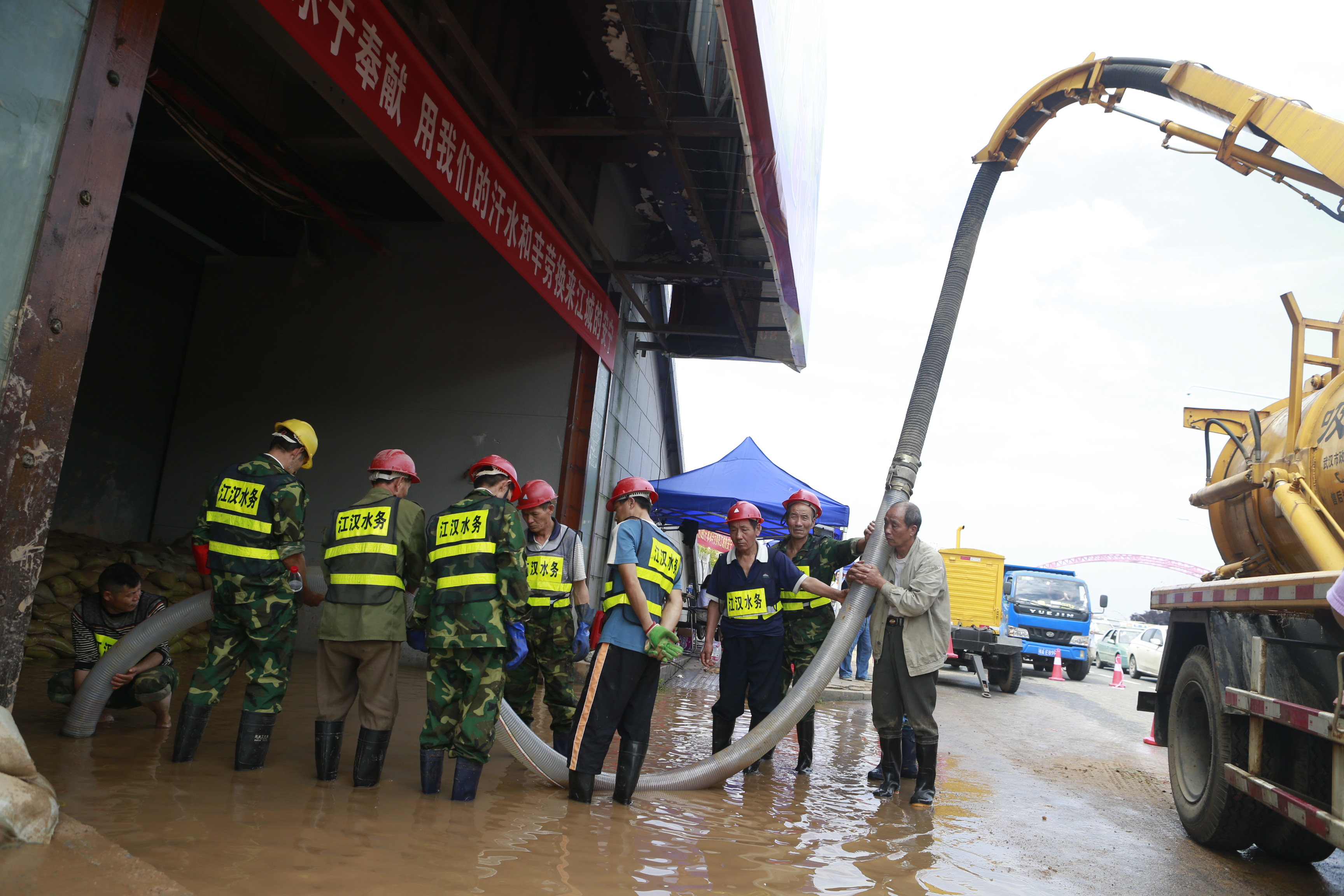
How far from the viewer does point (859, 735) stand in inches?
312

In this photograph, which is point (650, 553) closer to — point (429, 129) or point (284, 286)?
point (429, 129)

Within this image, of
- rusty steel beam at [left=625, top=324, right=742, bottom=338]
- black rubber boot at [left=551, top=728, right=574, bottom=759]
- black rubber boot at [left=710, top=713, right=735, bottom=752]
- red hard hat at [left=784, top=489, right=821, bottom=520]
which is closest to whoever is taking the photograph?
black rubber boot at [left=551, top=728, right=574, bottom=759]

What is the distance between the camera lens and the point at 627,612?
14.1 ft

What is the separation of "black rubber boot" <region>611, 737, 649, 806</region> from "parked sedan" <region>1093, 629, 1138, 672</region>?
2099cm

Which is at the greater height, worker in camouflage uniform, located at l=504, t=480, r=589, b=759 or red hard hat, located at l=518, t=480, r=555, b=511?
red hard hat, located at l=518, t=480, r=555, b=511

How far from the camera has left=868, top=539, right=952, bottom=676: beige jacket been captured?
500cm

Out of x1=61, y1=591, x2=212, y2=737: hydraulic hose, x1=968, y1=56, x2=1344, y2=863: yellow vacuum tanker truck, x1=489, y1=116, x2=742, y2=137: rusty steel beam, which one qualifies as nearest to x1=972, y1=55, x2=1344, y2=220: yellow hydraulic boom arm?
x1=968, y1=56, x2=1344, y2=863: yellow vacuum tanker truck

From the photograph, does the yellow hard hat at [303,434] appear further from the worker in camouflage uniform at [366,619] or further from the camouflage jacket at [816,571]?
the camouflage jacket at [816,571]

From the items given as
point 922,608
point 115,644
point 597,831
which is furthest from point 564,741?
point 115,644

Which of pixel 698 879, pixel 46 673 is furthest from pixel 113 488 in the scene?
pixel 698 879

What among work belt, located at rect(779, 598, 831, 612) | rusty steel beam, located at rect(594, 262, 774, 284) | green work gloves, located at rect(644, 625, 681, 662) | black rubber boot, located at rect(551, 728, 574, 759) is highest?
rusty steel beam, located at rect(594, 262, 774, 284)

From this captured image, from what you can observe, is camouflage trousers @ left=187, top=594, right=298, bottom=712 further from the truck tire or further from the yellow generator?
the yellow generator

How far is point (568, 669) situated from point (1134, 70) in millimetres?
6211

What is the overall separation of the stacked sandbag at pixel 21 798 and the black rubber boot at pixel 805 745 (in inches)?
168
